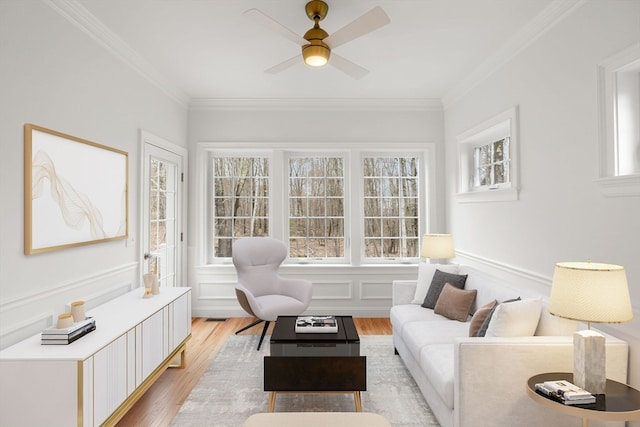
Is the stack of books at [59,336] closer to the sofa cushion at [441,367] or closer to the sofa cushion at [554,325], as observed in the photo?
the sofa cushion at [441,367]

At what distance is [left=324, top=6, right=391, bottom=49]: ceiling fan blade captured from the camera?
206cm

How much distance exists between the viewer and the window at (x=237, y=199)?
4.97m

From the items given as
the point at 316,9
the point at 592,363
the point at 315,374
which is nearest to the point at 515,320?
the point at 592,363

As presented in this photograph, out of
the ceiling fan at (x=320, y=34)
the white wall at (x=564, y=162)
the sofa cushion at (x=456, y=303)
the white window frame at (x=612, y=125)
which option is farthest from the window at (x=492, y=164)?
the ceiling fan at (x=320, y=34)

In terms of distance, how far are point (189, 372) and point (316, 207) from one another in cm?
255

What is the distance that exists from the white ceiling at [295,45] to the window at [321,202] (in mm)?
955

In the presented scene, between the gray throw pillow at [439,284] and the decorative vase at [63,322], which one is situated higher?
the decorative vase at [63,322]

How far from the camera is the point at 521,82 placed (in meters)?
3.03

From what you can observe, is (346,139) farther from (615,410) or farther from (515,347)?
(615,410)

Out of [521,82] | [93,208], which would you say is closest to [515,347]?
[521,82]

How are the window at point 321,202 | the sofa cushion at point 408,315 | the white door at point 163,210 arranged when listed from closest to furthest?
the sofa cushion at point 408,315 → the white door at point 163,210 → the window at point 321,202

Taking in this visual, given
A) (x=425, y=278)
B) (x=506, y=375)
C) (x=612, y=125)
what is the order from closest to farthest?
(x=506, y=375)
(x=612, y=125)
(x=425, y=278)

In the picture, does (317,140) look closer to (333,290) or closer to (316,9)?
(333,290)

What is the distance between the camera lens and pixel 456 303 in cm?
319
